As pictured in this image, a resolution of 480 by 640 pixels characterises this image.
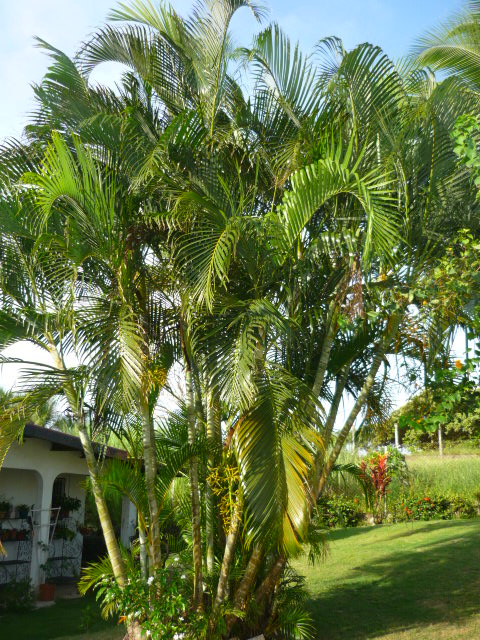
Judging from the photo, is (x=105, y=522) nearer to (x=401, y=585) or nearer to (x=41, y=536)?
(x=41, y=536)

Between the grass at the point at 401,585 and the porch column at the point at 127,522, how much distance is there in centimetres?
359

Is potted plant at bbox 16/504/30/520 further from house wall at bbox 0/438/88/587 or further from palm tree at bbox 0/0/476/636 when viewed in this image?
palm tree at bbox 0/0/476/636

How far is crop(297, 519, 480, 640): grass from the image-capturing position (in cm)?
795

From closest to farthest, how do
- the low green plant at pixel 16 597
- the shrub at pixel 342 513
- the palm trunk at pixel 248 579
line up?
1. the palm trunk at pixel 248 579
2. the low green plant at pixel 16 597
3. the shrub at pixel 342 513

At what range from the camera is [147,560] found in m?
6.52

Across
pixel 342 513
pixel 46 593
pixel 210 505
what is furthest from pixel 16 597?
pixel 342 513

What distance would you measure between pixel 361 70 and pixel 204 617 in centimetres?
559

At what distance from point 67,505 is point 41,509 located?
7.54ft

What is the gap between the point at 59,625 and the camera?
9.02 meters

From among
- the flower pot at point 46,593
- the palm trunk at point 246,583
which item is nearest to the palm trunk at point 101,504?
the palm trunk at point 246,583

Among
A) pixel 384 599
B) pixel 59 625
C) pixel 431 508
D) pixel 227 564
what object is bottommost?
pixel 384 599

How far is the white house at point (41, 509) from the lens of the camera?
36.3 feet

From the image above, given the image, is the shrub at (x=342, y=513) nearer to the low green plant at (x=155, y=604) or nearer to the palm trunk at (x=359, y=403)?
the palm trunk at (x=359, y=403)

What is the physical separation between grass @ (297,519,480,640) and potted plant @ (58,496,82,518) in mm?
4986
